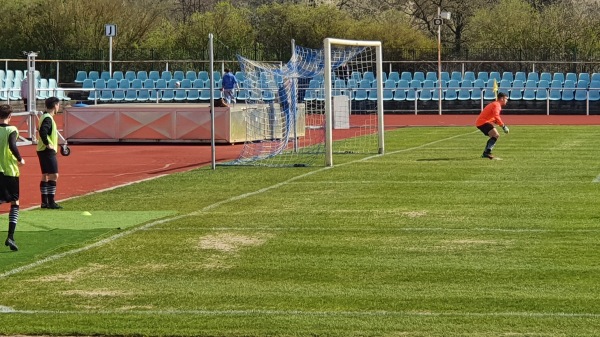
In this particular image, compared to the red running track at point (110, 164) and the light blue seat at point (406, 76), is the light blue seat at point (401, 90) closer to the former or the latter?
the light blue seat at point (406, 76)

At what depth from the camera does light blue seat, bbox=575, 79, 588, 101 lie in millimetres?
49594

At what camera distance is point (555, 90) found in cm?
5044

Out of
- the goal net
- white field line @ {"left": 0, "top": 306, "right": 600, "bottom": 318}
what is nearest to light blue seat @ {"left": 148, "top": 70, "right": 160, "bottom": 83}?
the goal net

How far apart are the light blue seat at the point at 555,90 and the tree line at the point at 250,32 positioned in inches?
196

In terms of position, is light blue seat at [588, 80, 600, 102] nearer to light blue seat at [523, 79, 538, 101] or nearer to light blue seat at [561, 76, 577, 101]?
light blue seat at [561, 76, 577, 101]

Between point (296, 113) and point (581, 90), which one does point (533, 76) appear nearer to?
point (581, 90)

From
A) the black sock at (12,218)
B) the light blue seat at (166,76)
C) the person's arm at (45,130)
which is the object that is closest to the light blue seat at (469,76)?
the light blue seat at (166,76)

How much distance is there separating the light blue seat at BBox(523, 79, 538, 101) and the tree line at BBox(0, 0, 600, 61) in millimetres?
5409

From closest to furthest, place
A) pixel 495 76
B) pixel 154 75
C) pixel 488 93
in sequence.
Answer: pixel 488 93 → pixel 495 76 → pixel 154 75

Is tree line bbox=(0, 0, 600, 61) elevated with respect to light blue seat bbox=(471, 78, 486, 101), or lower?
elevated

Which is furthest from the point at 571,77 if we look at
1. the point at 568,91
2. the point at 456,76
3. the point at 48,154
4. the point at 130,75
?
the point at 48,154

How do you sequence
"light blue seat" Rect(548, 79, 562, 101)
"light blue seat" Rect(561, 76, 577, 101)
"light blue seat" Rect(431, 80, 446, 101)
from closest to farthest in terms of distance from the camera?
"light blue seat" Rect(561, 76, 577, 101) → "light blue seat" Rect(548, 79, 562, 101) → "light blue seat" Rect(431, 80, 446, 101)

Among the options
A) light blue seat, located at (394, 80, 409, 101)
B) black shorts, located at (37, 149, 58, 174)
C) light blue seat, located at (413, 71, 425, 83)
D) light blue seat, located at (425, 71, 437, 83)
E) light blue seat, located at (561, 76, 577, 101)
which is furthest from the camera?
light blue seat, located at (413, 71, 425, 83)

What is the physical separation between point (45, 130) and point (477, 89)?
34466mm
